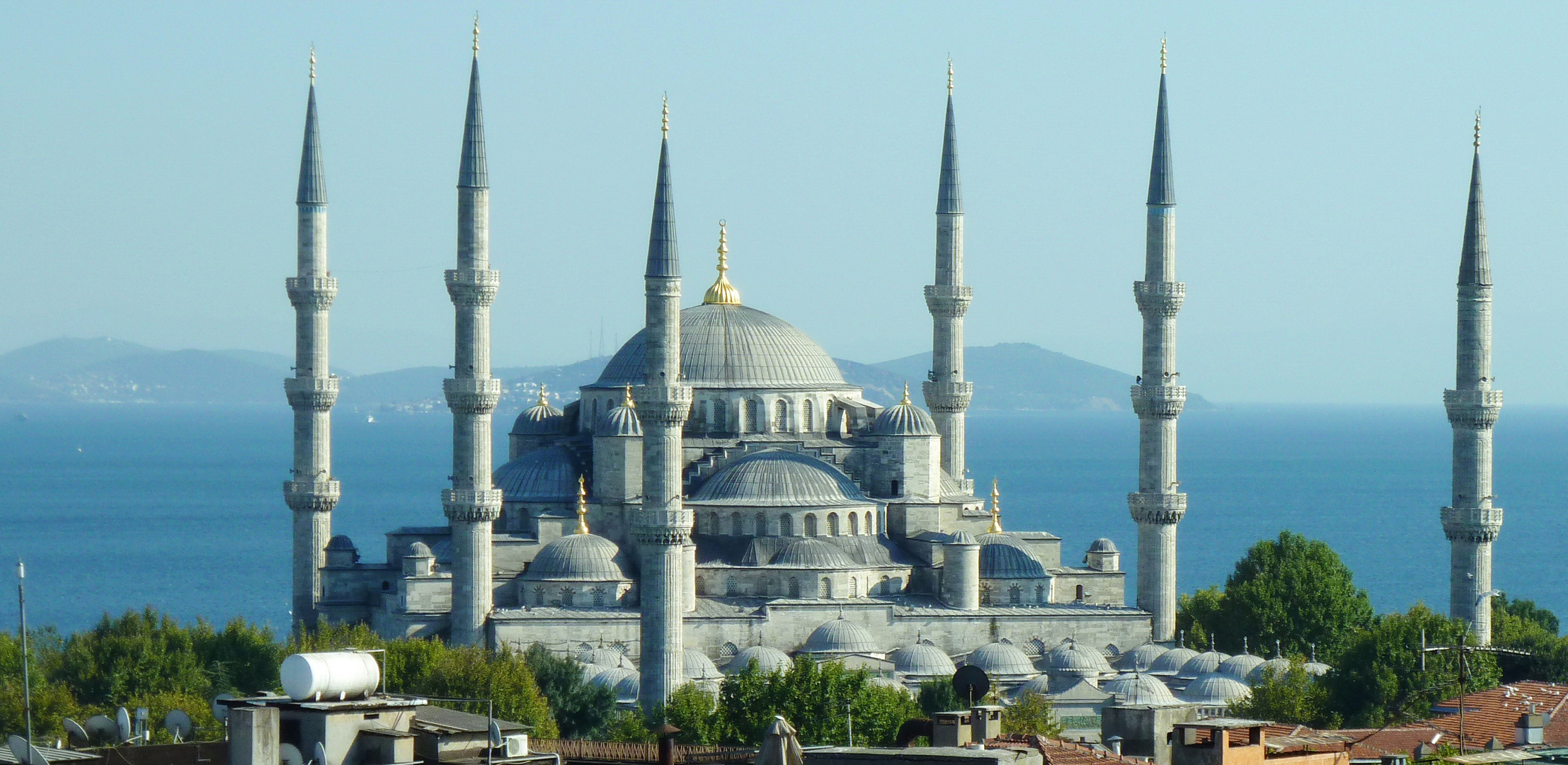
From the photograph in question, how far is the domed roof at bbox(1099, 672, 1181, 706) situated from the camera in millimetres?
49750

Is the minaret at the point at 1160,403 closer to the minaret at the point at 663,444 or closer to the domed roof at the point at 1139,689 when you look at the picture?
the domed roof at the point at 1139,689

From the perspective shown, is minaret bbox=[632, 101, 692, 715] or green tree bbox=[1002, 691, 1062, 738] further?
minaret bbox=[632, 101, 692, 715]

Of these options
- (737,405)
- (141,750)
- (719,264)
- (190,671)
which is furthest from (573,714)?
(141,750)

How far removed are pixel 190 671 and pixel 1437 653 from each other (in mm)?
22051

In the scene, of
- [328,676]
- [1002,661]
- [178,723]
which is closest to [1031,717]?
[1002,661]

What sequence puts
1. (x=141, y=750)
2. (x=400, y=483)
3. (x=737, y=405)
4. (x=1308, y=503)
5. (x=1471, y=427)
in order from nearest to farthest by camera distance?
(x=141, y=750), (x=1471, y=427), (x=737, y=405), (x=1308, y=503), (x=400, y=483)

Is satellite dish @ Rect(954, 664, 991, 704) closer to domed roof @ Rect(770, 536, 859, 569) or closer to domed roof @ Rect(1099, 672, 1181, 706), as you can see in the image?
domed roof @ Rect(1099, 672, 1181, 706)

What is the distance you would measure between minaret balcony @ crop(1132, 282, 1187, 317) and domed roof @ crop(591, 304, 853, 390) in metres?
7.59

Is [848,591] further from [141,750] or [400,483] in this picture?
[400,483]

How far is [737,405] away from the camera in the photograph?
200 feet

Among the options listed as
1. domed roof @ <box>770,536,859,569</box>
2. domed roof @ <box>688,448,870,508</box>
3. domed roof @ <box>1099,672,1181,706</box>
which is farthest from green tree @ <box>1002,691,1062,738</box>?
domed roof @ <box>688,448,870,508</box>

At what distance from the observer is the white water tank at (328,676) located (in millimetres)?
22734

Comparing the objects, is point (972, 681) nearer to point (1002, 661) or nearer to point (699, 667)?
point (699, 667)

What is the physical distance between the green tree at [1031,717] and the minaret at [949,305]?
40.7 feet
